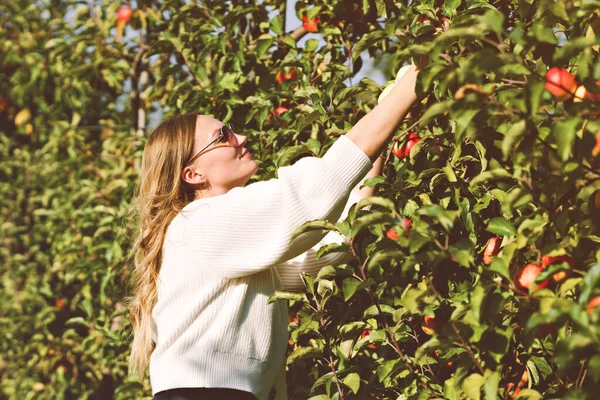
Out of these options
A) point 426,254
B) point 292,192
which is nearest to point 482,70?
point 426,254

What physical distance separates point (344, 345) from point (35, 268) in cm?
368

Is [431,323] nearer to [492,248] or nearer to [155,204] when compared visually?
[492,248]

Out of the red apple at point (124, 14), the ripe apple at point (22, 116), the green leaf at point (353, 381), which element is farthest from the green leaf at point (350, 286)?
the ripe apple at point (22, 116)

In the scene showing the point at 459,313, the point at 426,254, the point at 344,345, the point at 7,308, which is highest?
the point at 426,254

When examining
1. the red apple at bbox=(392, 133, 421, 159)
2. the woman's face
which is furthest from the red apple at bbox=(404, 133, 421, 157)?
the woman's face

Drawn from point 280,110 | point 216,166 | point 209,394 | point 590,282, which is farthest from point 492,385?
point 280,110

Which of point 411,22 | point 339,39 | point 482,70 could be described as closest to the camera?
point 482,70

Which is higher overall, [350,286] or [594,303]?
[594,303]

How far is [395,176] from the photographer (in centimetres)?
227

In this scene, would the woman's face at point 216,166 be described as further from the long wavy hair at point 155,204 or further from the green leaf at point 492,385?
the green leaf at point 492,385

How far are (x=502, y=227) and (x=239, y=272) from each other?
683mm

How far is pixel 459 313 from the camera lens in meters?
1.47

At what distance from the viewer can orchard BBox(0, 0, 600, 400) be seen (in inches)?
51.7

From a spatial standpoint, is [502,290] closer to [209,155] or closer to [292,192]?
[292,192]
